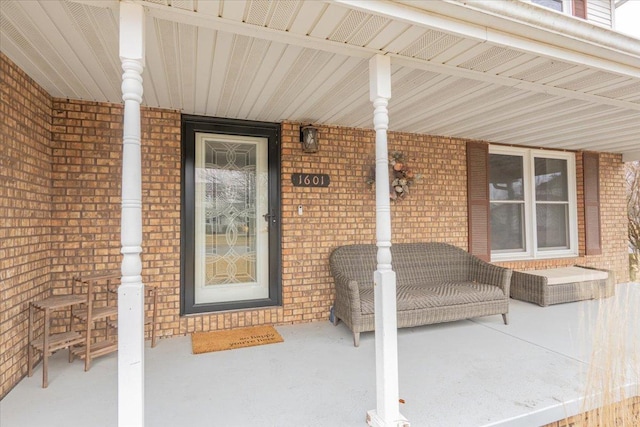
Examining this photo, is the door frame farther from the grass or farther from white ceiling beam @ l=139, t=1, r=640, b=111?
the grass

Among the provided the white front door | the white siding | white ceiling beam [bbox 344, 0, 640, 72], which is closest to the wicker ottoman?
white ceiling beam [bbox 344, 0, 640, 72]

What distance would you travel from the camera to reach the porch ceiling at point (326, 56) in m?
1.88

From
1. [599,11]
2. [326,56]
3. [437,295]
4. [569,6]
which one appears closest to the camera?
[326,56]

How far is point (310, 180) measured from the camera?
416 centimetres

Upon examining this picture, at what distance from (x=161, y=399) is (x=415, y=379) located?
1.84 m

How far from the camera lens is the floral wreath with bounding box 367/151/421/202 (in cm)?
448

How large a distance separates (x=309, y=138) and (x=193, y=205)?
1.50m

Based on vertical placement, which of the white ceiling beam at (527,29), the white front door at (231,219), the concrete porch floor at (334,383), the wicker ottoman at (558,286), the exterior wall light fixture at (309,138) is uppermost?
the white ceiling beam at (527,29)

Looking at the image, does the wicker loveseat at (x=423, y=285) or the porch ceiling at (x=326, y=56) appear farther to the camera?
the wicker loveseat at (x=423, y=285)

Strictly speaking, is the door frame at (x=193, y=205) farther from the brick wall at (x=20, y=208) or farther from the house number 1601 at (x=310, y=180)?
the brick wall at (x=20, y=208)

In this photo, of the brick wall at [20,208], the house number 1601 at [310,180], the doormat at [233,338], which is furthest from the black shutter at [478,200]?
the brick wall at [20,208]

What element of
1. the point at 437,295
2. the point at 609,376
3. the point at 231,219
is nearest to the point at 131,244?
the point at 231,219

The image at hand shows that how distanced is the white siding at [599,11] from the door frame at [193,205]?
635cm

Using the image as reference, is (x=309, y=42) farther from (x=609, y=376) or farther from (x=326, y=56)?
(x=609, y=376)
